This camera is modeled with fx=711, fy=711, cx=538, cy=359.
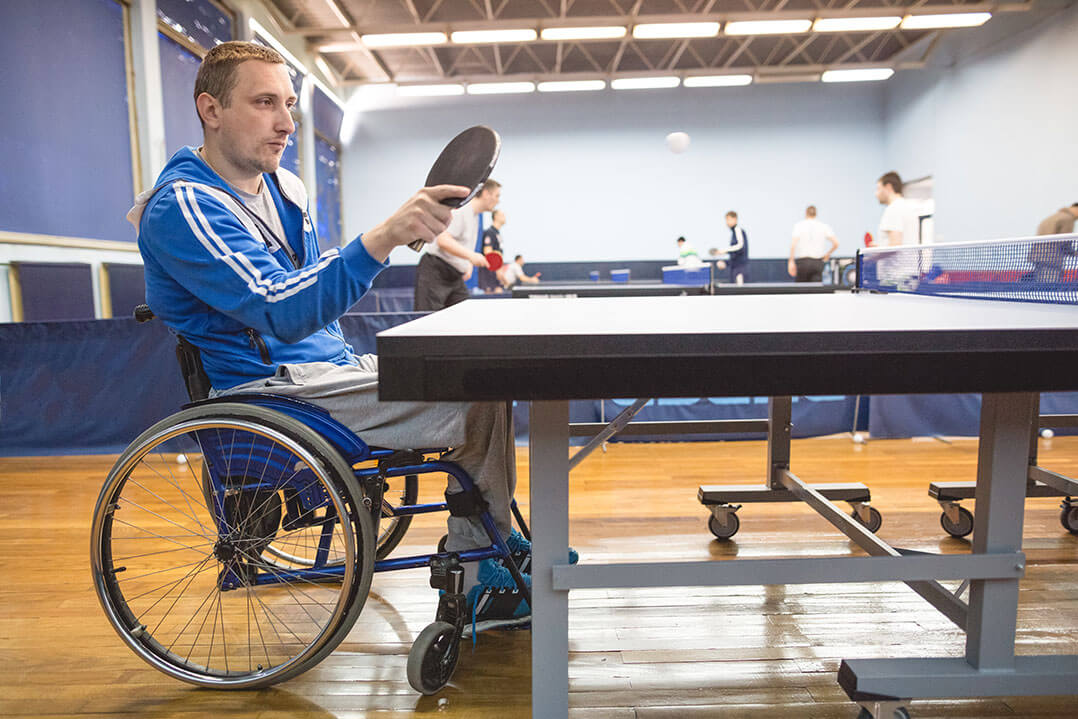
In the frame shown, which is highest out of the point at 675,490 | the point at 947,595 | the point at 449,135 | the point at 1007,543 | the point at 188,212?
the point at 449,135

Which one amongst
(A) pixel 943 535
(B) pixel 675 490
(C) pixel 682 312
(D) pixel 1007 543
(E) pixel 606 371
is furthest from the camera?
(B) pixel 675 490

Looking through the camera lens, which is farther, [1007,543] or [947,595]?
[947,595]

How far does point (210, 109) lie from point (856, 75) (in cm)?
1354

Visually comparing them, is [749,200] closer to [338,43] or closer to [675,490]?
[338,43]

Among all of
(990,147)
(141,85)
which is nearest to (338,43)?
(141,85)

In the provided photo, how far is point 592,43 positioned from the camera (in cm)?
1159

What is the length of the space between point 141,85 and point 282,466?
19.6ft

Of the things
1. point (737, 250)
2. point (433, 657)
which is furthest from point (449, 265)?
point (737, 250)

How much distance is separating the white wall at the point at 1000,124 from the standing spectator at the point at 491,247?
6698 mm

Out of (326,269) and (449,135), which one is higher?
(449,135)

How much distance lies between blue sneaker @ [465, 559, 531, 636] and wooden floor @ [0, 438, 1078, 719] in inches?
1.6

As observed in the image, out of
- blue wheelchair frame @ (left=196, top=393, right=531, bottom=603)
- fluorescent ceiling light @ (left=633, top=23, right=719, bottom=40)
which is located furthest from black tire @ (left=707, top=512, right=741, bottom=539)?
fluorescent ceiling light @ (left=633, top=23, right=719, bottom=40)

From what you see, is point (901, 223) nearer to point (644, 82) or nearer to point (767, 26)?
point (767, 26)

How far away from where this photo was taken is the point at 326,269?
3.91ft
